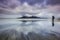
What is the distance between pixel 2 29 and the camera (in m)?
1.40

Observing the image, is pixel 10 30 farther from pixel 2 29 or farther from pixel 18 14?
pixel 18 14

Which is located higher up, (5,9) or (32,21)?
(5,9)

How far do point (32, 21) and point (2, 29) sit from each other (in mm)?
461

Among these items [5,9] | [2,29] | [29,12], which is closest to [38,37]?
[29,12]

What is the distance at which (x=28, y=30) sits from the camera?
1.42m

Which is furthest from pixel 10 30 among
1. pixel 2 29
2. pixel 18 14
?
pixel 18 14

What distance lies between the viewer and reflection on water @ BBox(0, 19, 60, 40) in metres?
1.40

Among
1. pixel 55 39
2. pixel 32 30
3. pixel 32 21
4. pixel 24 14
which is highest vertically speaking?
pixel 24 14

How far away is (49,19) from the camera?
1438 millimetres

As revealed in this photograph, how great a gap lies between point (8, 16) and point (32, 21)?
37 centimetres

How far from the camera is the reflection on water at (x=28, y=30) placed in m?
1.40

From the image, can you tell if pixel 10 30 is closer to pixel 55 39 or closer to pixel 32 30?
pixel 32 30

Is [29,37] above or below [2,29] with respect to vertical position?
below

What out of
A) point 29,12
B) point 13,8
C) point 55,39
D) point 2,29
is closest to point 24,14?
point 29,12
